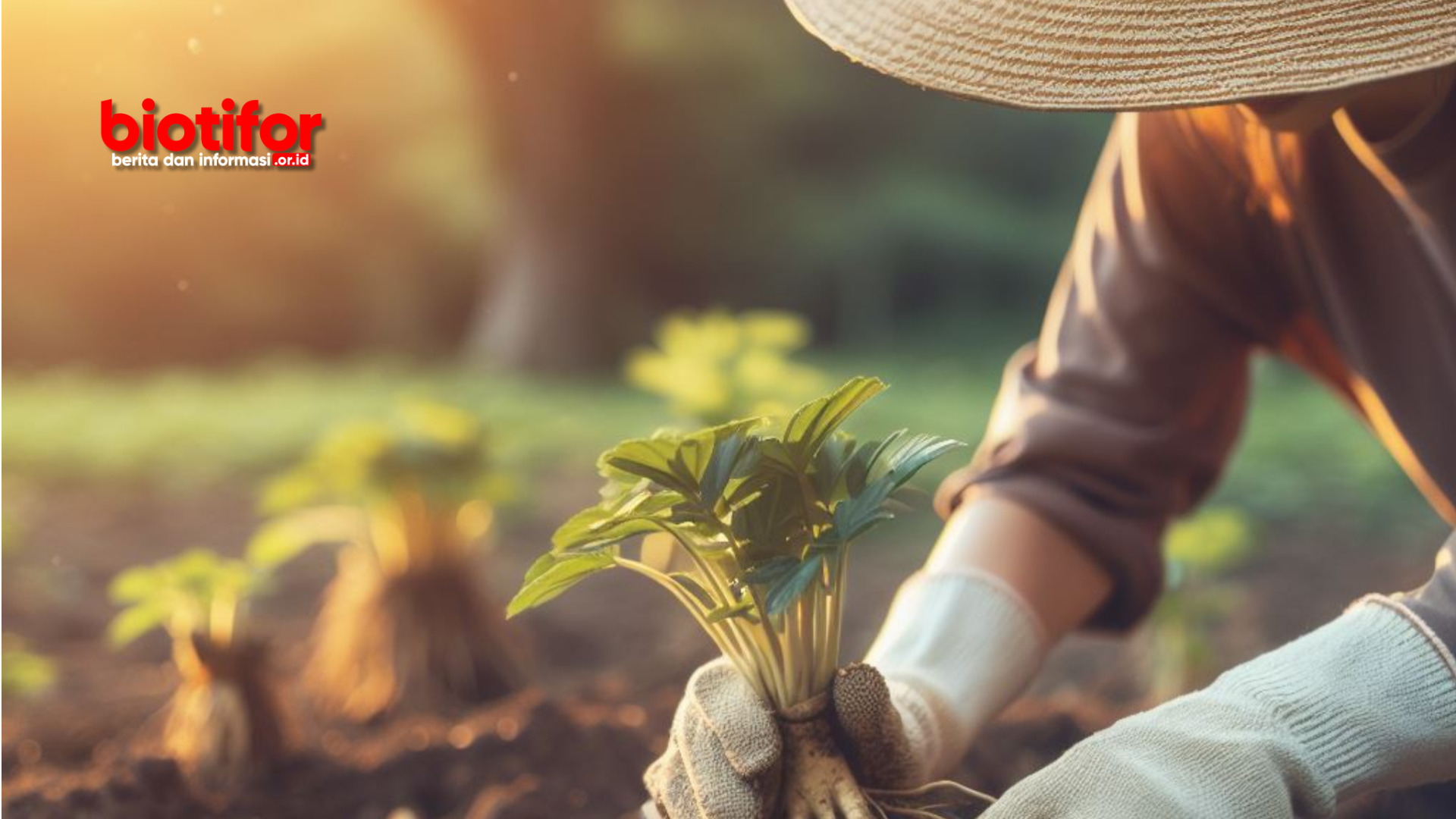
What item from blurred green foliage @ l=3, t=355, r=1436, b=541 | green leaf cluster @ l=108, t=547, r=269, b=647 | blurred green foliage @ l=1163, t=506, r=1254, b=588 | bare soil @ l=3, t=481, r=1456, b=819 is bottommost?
blurred green foliage @ l=3, t=355, r=1436, b=541

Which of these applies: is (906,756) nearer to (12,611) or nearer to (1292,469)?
(12,611)

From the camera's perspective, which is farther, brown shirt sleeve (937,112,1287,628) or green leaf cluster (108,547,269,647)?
green leaf cluster (108,547,269,647)

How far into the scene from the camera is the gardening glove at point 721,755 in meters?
1.18

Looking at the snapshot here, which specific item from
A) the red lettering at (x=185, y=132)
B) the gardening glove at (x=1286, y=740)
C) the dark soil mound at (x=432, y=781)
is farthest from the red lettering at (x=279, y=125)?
the gardening glove at (x=1286, y=740)

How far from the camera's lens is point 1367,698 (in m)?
1.19

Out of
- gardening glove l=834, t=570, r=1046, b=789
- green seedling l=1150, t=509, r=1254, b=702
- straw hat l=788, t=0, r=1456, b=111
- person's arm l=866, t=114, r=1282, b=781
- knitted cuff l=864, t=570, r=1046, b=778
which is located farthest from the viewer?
green seedling l=1150, t=509, r=1254, b=702

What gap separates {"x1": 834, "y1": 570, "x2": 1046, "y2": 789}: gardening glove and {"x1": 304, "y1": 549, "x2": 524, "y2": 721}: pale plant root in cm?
156

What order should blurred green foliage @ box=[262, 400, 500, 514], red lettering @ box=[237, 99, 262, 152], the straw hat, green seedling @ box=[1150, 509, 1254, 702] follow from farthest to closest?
blurred green foliage @ box=[262, 400, 500, 514]
green seedling @ box=[1150, 509, 1254, 702]
red lettering @ box=[237, 99, 262, 152]
the straw hat

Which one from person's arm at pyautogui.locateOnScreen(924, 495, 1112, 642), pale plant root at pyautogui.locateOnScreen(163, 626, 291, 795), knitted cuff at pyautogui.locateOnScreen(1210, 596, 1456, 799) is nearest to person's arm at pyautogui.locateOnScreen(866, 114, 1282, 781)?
person's arm at pyautogui.locateOnScreen(924, 495, 1112, 642)

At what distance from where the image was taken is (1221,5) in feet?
3.64

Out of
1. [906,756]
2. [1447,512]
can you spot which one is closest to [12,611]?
[906,756]

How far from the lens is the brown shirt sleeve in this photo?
1623 millimetres

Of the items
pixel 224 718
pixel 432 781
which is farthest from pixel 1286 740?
pixel 224 718

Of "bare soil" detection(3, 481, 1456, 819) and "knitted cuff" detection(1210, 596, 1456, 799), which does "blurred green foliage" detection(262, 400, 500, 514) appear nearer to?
"bare soil" detection(3, 481, 1456, 819)
